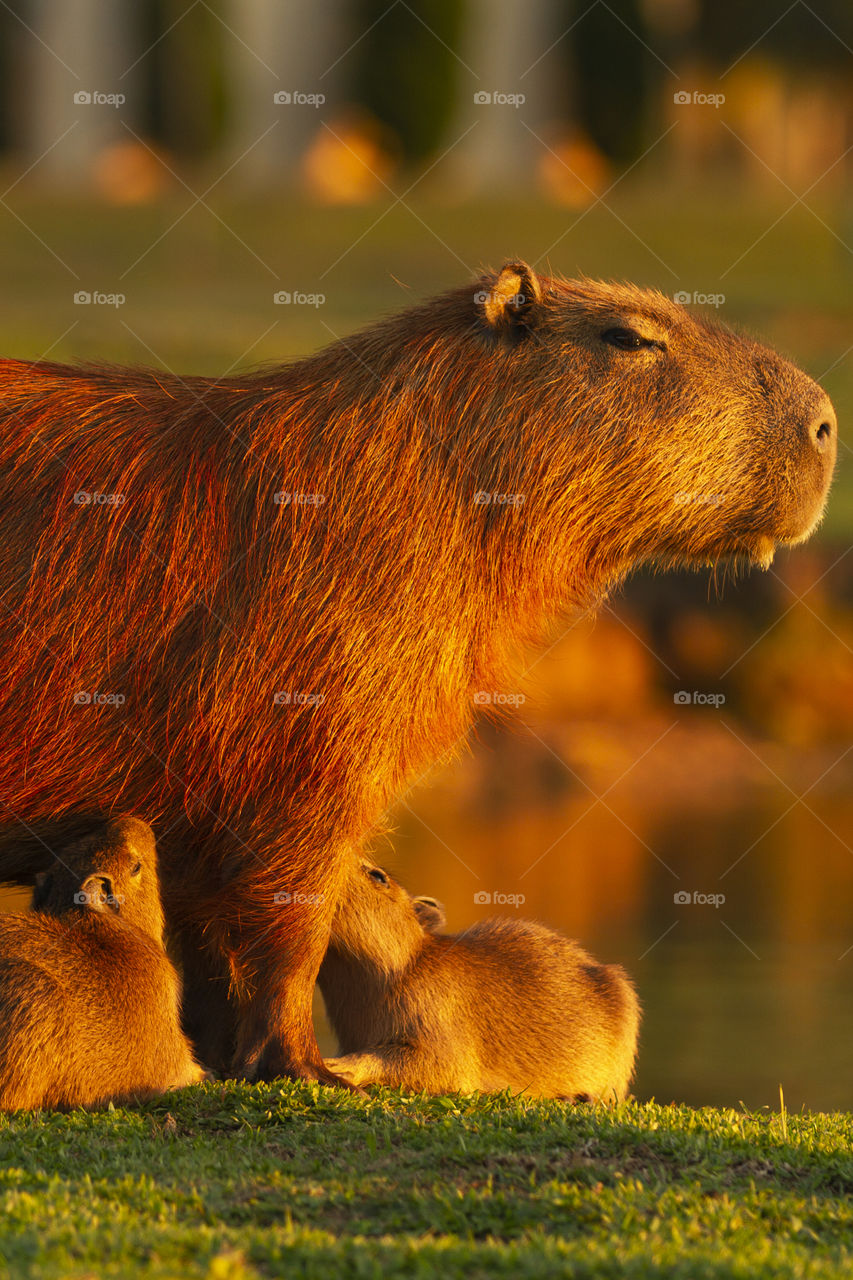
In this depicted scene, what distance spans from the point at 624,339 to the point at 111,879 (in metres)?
2.69

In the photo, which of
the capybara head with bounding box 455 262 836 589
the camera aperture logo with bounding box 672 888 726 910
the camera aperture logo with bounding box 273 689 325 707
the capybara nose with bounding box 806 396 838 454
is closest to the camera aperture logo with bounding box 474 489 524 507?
the capybara head with bounding box 455 262 836 589

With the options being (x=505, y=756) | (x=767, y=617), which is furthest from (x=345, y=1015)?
(x=767, y=617)

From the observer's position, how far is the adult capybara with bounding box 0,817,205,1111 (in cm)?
520

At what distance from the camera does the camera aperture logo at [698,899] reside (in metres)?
12.8

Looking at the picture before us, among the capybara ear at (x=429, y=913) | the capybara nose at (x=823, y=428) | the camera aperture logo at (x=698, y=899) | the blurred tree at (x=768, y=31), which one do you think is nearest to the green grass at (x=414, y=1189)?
the capybara ear at (x=429, y=913)

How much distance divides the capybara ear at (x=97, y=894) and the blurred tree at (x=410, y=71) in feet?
87.0

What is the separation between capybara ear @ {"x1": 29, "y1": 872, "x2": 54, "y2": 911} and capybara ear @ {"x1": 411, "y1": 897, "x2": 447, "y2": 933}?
1.60 meters

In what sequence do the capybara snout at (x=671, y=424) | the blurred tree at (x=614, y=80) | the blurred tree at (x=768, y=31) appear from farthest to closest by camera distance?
1. the blurred tree at (x=768, y=31)
2. the blurred tree at (x=614, y=80)
3. the capybara snout at (x=671, y=424)

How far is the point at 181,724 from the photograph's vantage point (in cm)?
590

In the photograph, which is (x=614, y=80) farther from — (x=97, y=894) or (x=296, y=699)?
(x=97, y=894)

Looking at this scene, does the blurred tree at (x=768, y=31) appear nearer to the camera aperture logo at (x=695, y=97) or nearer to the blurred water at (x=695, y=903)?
the camera aperture logo at (x=695, y=97)

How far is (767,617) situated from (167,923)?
682 inches

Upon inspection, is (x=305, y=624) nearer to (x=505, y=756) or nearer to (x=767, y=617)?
(x=505, y=756)

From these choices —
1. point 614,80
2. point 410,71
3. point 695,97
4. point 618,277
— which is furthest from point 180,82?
point 618,277
